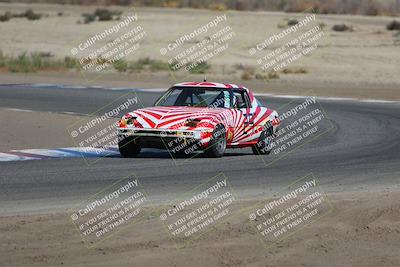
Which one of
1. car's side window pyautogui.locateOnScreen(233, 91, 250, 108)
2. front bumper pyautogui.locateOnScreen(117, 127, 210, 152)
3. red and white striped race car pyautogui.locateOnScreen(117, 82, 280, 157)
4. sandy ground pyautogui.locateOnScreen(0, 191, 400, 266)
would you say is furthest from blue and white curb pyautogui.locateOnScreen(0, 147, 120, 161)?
sandy ground pyautogui.locateOnScreen(0, 191, 400, 266)

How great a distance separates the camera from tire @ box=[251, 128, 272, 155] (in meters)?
18.2

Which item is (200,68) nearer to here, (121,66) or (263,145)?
(121,66)

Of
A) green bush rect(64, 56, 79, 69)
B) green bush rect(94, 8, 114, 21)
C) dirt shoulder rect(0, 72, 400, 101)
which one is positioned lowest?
dirt shoulder rect(0, 72, 400, 101)

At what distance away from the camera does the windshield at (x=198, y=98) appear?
17.9 m

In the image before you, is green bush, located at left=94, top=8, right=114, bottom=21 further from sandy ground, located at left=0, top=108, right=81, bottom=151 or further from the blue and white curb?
the blue and white curb

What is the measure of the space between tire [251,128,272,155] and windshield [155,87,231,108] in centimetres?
93

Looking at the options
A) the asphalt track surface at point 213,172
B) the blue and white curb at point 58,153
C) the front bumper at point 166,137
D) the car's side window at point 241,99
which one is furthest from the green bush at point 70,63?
the front bumper at point 166,137

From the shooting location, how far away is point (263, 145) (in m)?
18.3

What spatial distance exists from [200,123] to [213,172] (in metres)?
1.76

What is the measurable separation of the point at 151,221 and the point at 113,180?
3024mm

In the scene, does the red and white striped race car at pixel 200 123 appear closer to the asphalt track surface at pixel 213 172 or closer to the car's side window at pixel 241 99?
the car's side window at pixel 241 99

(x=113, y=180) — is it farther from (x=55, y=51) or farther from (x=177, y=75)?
(x=55, y=51)

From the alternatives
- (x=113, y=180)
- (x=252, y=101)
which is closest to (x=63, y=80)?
(x=252, y=101)

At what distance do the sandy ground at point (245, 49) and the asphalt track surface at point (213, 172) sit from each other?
49.8ft
